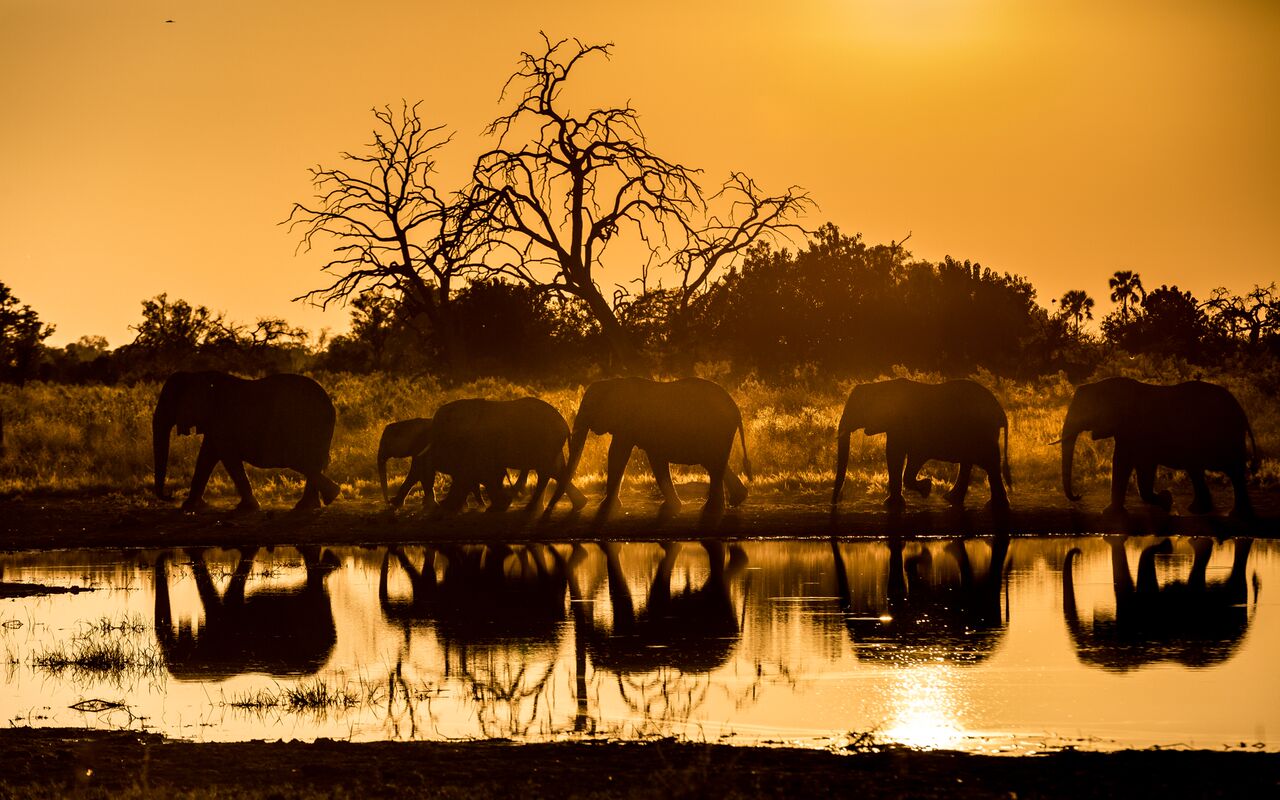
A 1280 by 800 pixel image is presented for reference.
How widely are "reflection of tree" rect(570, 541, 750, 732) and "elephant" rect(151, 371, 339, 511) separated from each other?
7.20 meters

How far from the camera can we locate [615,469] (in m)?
22.7

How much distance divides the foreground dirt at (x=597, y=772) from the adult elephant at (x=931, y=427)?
13.2m

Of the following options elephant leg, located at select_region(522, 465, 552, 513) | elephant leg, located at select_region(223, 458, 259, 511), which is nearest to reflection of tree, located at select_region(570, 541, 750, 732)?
elephant leg, located at select_region(522, 465, 552, 513)

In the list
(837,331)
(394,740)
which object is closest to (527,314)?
(837,331)

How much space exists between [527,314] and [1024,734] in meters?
49.8

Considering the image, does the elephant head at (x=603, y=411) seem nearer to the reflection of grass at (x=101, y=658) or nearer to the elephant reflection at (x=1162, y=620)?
the elephant reflection at (x=1162, y=620)

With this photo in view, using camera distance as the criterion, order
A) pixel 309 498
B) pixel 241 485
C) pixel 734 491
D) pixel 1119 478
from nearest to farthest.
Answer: pixel 1119 478, pixel 734 491, pixel 309 498, pixel 241 485

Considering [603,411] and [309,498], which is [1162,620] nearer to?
[603,411]

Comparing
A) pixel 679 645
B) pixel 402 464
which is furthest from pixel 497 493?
pixel 679 645

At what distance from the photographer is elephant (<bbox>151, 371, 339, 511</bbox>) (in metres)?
24.0

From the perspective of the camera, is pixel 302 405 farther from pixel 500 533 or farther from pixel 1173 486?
pixel 1173 486

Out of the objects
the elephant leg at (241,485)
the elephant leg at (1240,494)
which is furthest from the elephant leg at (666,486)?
the elephant leg at (1240,494)

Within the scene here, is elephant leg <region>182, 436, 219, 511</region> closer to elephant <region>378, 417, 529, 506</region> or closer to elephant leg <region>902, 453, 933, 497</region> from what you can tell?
elephant <region>378, 417, 529, 506</region>

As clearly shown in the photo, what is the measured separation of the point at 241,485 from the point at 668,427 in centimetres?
598
